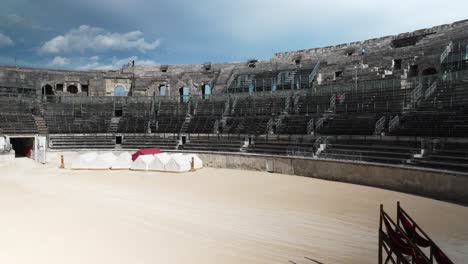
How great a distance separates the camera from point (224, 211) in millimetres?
12859

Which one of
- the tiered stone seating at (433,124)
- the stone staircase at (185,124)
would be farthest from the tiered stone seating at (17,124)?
the tiered stone seating at (433,124)

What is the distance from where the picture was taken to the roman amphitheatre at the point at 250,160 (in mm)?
9266

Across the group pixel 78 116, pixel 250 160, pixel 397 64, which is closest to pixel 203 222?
pixel 250 160

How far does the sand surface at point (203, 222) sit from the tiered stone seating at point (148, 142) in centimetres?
1349

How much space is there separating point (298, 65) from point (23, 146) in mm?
30523

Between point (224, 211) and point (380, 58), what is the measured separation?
86.4 ft

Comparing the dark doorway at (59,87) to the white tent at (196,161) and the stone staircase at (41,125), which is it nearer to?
the stone staircase at (41,125)

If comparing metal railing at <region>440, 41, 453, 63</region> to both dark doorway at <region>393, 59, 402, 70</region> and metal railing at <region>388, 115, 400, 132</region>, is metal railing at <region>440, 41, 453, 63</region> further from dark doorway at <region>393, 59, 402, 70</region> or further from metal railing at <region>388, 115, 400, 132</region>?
metal railing at <region>388, 115, 400, 132</region>

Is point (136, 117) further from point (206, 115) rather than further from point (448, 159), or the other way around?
point (448, 159)

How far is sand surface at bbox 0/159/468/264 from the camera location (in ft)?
28.3

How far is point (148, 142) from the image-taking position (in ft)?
111

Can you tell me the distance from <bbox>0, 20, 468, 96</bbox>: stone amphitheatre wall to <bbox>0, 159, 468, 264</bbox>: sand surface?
1739 centimetres

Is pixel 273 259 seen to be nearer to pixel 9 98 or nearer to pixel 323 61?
pixel 323 61

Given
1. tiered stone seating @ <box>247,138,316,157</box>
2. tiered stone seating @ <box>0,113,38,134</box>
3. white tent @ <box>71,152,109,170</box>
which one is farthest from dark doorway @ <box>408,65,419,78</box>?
tiered stone seating @ <box>0,113,38,134</box>
